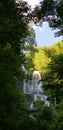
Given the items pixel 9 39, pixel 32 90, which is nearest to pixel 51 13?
pixel 9 39

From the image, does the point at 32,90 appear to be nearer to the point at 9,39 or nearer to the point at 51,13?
the point at 9,39

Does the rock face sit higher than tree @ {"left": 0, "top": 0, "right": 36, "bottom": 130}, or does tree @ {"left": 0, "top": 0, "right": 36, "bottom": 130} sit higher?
the rock face

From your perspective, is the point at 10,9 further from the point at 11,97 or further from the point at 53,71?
the point at 53,71

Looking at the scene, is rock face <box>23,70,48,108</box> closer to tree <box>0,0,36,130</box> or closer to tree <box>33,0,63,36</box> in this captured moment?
tree <box>0,0,36,130</box>

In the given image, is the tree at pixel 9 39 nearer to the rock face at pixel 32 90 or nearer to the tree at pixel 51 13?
the tree at pixel 51 13

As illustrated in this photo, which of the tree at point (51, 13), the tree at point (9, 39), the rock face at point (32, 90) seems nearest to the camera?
the tree at point (51, 13)

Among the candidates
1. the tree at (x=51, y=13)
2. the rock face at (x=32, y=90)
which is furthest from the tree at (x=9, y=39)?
the rock face at (x=32, y=90)

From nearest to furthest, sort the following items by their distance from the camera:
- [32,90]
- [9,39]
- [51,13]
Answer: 1. [51,13]
2. [9,39]
3. [32,90]

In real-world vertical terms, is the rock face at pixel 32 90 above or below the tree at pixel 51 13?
above

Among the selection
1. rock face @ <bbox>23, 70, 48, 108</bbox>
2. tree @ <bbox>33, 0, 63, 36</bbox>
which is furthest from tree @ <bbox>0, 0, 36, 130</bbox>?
rock face @ <bbox>23, 70, 48, 108</bbox>

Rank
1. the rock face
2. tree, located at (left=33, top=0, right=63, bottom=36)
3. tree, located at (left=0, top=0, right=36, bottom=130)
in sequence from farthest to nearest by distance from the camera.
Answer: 1. the rock face
2. tree, located at (left=0, top=0, right=36, bottom=130)
3. tree, located at (left=33, top=0, right=63, bottom=36)

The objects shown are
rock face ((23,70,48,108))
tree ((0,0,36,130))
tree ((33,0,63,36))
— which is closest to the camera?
tree ((33,0,63,36))

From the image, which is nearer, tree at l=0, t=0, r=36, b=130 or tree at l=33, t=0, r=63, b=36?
tree at l=33, t=0, r=63, b=36

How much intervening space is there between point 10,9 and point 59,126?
5668 millimetres
